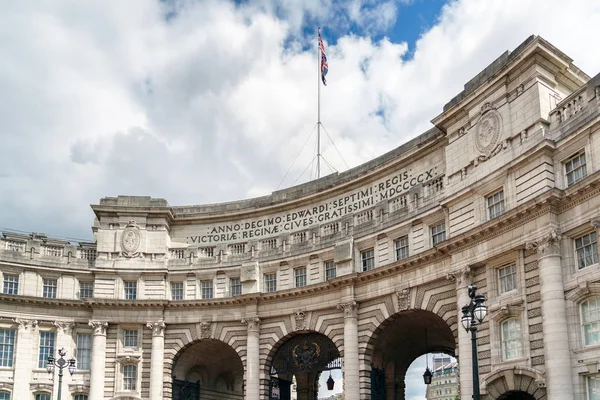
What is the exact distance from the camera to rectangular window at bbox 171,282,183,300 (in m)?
51.9

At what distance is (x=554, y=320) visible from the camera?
3058cm

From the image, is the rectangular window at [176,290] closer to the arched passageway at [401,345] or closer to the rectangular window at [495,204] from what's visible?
the arched passageway at [401,345]

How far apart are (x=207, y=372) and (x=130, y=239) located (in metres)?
11.8

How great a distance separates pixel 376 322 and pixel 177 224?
18.8 meters

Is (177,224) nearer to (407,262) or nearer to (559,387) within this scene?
(407,262)

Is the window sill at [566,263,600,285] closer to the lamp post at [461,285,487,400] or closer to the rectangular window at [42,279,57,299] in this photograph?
the lamp post at [461,285,487,400]

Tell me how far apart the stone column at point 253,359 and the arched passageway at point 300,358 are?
1227 mm

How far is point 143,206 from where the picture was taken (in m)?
53.4

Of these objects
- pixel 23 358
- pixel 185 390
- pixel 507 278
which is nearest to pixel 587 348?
pixel 507 278

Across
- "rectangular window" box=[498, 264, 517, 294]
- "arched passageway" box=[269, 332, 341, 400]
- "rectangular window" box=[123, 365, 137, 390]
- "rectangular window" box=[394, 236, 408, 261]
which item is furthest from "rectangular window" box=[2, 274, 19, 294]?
"rectangular window" box=[498, 264, 517, 294]

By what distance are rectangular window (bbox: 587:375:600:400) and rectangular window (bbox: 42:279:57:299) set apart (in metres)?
36.5

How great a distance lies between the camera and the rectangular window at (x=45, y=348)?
50031mm

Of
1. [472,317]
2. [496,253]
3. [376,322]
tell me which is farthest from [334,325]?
[472,317]

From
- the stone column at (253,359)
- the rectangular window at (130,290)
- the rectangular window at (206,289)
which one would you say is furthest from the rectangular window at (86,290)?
the stone column at (253,359)
